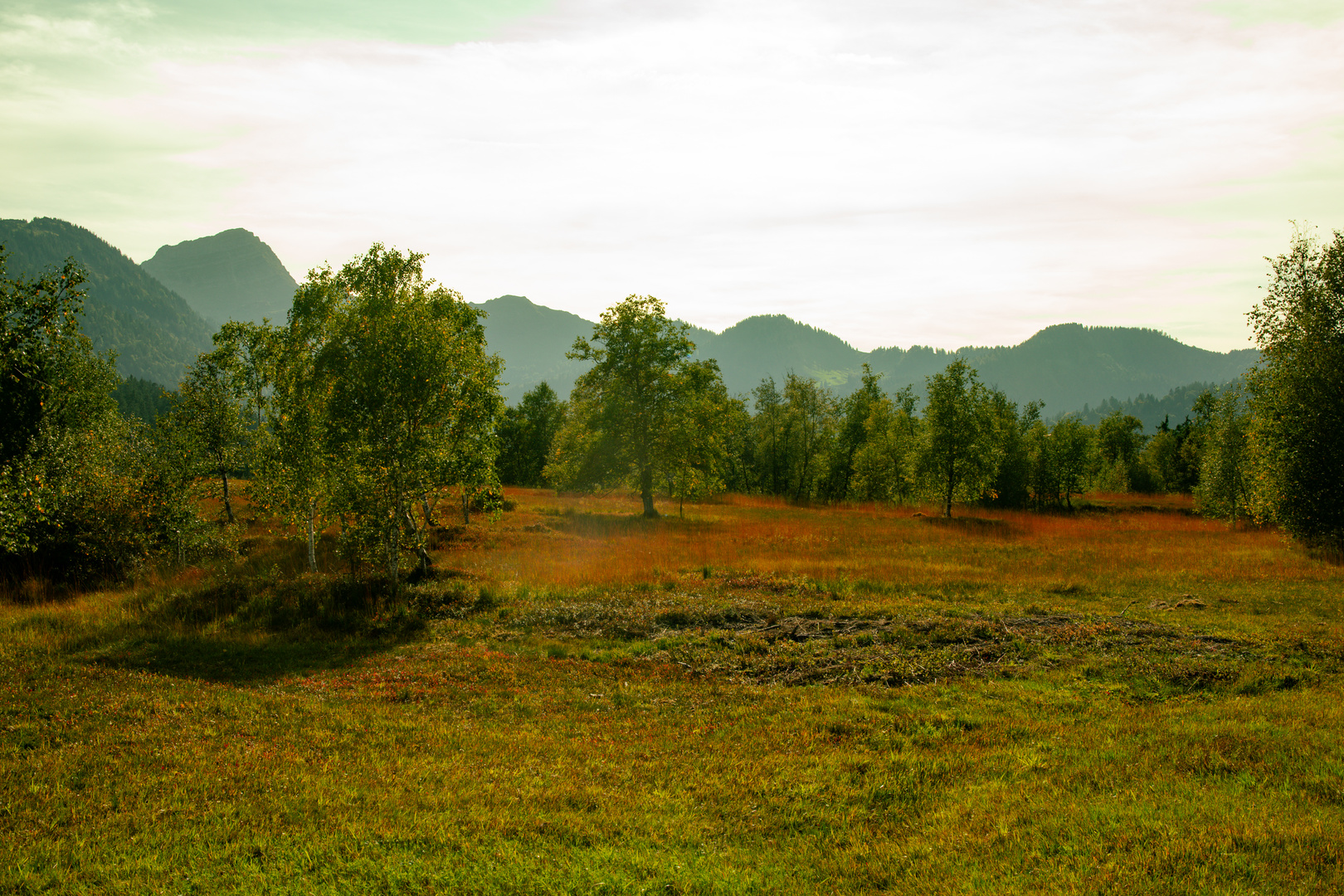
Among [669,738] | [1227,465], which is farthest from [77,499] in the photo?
[1227,465]

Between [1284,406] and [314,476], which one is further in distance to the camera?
[1284,406]

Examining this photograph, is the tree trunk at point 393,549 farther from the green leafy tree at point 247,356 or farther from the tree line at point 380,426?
the green leafy tree at point 247,356

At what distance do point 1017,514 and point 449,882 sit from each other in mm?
55256

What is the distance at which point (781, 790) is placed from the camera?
834 cm

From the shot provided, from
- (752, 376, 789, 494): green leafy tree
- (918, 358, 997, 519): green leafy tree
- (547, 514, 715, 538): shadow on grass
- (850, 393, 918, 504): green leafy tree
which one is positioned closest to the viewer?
(547, 514, 715, 538): shadow on grass

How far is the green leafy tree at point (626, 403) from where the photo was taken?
4725cm

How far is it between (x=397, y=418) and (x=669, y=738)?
50.9 feet

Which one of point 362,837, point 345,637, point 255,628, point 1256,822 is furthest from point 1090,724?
point 255,628

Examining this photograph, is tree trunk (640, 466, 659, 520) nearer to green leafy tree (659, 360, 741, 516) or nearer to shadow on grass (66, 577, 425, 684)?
green leafy tree (659, 360, 741, 516)

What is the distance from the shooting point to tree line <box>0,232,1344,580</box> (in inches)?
834

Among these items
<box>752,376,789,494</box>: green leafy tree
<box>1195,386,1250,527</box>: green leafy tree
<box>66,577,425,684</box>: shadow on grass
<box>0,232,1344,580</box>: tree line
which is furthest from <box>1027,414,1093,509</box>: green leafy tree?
<box>66,577,425,684</box>: shadow on grass

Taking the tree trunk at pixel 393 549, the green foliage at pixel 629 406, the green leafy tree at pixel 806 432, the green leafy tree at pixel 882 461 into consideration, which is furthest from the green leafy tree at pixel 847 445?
the tree trunk at pixel 393 549

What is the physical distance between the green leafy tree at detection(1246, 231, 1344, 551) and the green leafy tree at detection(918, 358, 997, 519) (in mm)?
20725

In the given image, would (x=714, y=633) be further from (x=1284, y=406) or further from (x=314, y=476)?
(x=1284, y=406)
